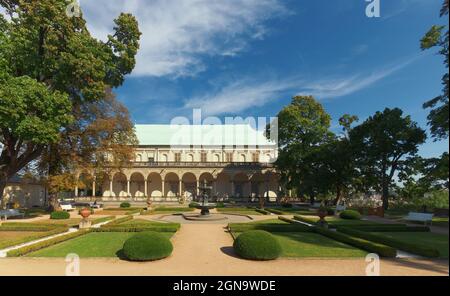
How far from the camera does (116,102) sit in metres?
37.6

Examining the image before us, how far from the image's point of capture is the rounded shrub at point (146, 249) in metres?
11.6

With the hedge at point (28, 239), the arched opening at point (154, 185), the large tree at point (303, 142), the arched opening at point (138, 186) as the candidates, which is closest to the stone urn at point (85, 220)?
the hedge at point (28, 239)

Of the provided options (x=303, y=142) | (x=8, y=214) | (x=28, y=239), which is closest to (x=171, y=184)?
(x=303, y=142)

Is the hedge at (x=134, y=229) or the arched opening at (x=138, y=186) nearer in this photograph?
the hedge at (x=134, y=229)

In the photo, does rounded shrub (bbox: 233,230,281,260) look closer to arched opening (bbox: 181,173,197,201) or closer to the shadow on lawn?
the shadow on lawn

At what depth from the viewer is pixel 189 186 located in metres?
63.3

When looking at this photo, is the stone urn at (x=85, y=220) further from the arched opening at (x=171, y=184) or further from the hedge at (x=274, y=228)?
the arched opening at (x=171, y=184)

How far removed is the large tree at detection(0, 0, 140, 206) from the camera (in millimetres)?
22219

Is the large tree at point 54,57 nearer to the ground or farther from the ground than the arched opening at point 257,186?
farther from the ground

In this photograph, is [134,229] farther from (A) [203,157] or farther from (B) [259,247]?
(A) [203,157]

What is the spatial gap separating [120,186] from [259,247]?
55.3 meters

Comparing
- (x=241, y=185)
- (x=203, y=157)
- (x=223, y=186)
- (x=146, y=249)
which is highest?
(x=203, y=157)
